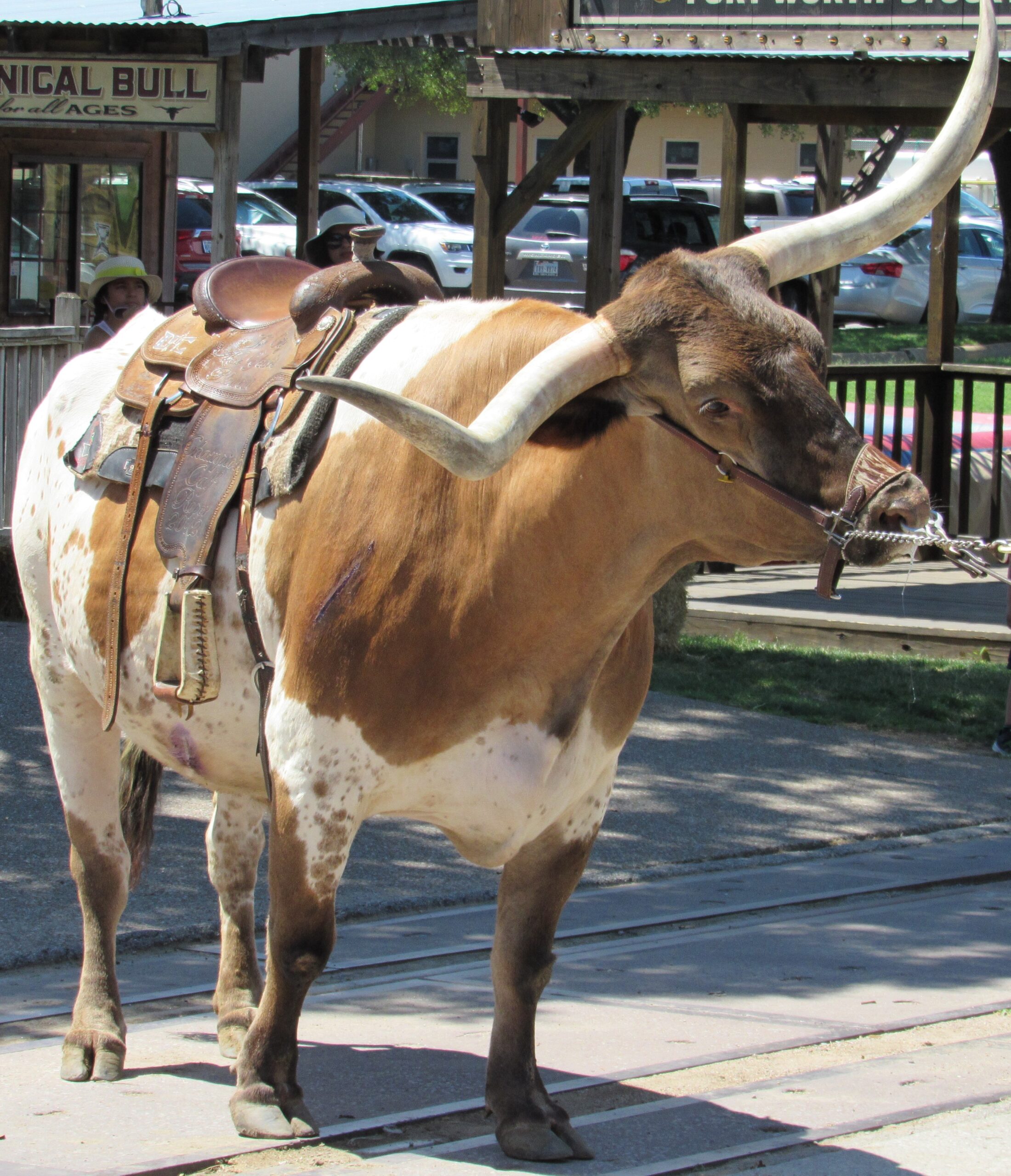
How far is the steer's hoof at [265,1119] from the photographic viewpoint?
12.4 feet

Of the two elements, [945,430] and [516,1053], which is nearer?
[516,1053]

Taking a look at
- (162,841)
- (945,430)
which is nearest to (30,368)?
(162,841)

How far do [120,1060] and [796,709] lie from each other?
19.1 feet

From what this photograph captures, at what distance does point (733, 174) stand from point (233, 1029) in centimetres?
892

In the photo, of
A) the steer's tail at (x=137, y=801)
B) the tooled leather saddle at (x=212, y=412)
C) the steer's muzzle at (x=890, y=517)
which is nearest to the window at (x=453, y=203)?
the steer's tail at (x=137, y=801)

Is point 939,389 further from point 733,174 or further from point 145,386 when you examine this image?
point 145,386

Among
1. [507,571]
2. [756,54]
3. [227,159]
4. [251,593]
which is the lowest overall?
[251,593]

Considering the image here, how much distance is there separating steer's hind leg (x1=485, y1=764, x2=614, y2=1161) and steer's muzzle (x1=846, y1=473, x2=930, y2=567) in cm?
102

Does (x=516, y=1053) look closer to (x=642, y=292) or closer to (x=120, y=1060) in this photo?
(x=120, y=1060)

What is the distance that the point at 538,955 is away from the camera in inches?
157

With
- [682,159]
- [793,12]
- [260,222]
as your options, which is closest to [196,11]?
[793,12]

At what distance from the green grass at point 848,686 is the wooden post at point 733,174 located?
301 centimetres

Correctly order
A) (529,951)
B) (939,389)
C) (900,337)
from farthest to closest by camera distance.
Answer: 1. (900,337)
2. (939,389)
3. (529,951)

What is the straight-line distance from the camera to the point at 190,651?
387 cm
